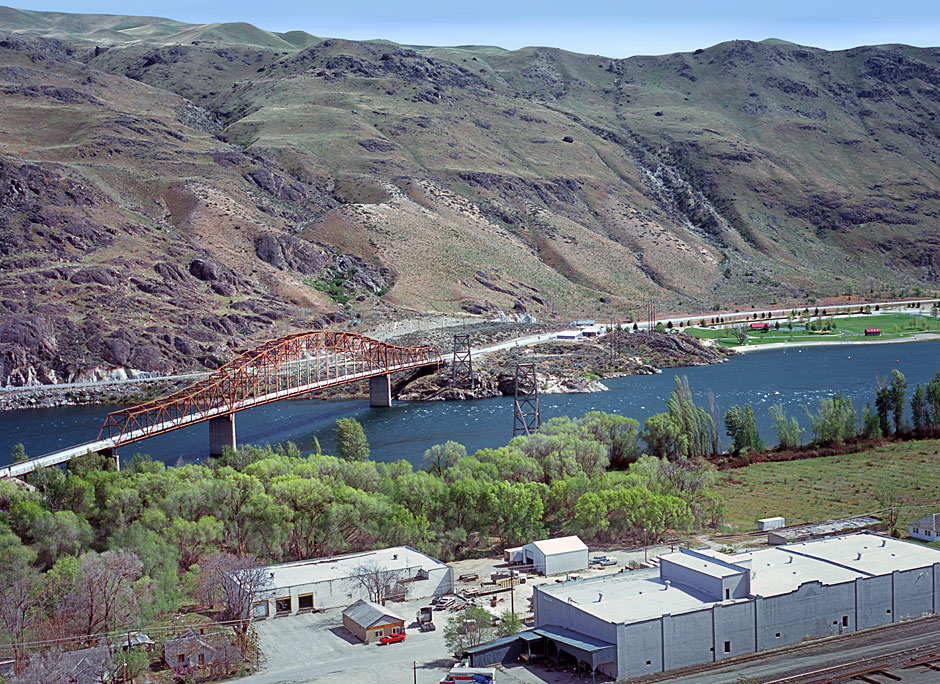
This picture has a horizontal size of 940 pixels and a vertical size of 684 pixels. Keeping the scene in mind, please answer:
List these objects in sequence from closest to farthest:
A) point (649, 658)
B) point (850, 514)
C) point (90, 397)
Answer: point (649, 658) → point (850, 514) → point (90, 397)

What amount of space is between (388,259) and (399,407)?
2047 inches

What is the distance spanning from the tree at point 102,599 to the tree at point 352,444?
30.7 metres

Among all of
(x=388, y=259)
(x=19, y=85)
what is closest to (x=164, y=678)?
(x=388, y=259)

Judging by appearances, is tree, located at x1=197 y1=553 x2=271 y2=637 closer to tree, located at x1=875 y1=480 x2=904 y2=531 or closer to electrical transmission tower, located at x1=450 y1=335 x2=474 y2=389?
tree, located at x1=875 y1=480 x2=904 y2=531

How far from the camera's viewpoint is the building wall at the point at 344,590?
141 feet

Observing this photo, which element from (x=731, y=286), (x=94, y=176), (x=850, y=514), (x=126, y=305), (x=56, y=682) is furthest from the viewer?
(x=731, y=286)

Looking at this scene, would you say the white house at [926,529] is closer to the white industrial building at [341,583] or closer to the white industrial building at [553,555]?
the white industrial building at [553,555]

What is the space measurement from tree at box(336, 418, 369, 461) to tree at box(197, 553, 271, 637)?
87.6 ft

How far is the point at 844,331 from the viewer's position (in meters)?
154

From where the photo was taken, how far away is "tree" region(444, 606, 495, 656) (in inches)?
1470

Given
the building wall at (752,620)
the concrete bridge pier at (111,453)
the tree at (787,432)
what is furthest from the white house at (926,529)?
the concrete bridge pier at (111,453)

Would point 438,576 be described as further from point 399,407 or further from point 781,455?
point 399,407

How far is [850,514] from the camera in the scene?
186 ft

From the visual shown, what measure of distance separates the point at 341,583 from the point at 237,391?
54773 mm
